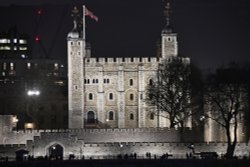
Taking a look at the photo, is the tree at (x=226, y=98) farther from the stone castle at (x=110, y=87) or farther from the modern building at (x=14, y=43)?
the modern building at (x=14, y=43)

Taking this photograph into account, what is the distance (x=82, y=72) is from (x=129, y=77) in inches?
A: 229

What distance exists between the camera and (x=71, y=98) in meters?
104

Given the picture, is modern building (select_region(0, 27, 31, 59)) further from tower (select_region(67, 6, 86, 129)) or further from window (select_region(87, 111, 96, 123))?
tower (select_region(67, 6, 86, 129))

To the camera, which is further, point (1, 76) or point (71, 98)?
point (1, 76)

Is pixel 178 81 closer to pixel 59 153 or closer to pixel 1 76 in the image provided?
pixel 59 153

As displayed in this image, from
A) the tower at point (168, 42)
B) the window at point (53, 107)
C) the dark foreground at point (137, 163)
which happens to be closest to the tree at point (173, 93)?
the tower at point (168, 42)

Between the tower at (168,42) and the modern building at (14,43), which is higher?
the modern building at (14,43)

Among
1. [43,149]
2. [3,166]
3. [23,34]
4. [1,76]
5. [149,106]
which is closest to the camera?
[3,166]

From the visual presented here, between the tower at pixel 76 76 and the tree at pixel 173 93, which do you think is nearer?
the tree at pixel 173 93

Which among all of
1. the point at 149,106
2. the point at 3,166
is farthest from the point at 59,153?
the point at 149,106

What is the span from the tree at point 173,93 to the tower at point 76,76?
875 cm

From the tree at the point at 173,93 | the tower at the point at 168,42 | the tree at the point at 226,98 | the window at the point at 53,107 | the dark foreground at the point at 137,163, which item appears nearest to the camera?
the dark foreground at the point at 137,163

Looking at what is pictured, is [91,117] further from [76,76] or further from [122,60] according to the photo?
[122,60]

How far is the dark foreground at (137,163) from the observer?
70.0 metres
